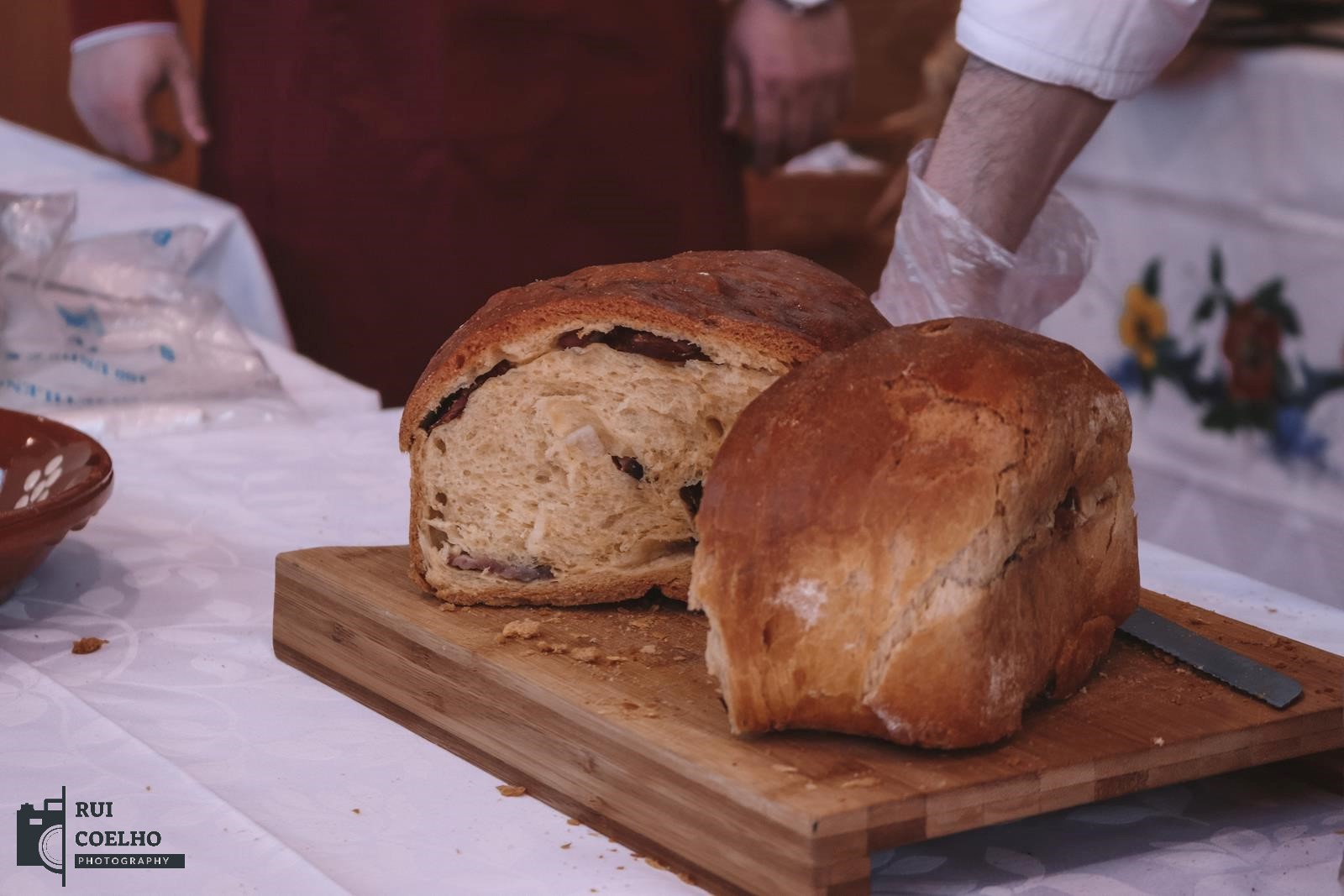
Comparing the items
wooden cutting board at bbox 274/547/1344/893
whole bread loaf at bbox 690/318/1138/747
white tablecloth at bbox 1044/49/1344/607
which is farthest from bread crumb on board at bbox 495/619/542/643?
white tablecloth at bbox 1044/49/1344/607

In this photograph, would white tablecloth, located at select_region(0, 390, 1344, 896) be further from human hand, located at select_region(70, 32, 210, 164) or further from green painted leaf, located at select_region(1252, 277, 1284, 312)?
human hand, located at select_region(70, 32, 210, 164)

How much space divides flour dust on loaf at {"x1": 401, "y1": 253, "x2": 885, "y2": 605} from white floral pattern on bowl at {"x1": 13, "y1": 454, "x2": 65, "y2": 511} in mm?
330

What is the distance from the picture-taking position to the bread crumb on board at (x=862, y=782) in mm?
793

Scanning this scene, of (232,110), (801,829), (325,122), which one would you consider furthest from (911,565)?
(232,110)

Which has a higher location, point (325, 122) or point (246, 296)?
point (325, 122)

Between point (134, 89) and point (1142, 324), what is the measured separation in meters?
1.71

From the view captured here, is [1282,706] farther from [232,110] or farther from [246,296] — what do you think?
[232,110]

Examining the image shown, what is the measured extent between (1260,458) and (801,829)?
1.88 meters

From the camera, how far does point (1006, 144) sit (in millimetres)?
1484

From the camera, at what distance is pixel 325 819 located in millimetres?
898

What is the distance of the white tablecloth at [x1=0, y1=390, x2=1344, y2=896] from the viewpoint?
0.85 meters

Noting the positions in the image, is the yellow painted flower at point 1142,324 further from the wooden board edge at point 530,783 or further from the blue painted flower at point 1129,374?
the wooden board edge at point 530,783

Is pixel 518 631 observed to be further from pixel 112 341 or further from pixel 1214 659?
pixel 112 341

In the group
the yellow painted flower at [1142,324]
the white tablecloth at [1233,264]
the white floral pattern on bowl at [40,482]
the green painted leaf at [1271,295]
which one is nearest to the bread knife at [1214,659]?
the white floral pattern on bowl at [40,482]
